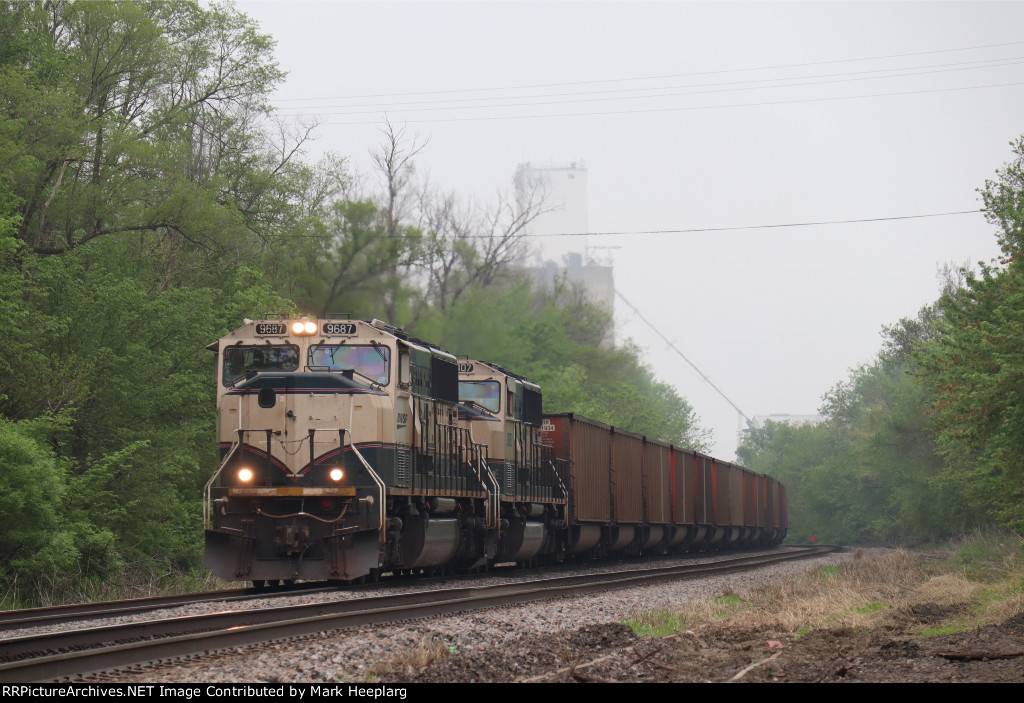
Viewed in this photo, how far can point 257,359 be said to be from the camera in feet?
48.3

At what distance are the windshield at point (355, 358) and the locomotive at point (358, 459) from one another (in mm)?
15

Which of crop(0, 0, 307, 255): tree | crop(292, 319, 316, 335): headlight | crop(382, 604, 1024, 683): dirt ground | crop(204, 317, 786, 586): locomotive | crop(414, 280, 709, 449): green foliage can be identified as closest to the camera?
crop(382, 604, 1024, 683): dirt ground

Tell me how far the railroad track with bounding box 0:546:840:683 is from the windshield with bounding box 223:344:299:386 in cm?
379

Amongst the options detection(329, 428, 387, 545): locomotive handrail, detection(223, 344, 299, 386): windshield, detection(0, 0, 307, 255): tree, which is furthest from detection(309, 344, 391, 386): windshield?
detection(0, 0, 307, 255): tree

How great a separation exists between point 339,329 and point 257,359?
121 centimetres

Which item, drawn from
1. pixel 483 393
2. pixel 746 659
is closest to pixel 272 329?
pixel 483 393

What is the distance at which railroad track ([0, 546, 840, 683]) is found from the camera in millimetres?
7473

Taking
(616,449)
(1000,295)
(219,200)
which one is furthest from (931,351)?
(219,200)

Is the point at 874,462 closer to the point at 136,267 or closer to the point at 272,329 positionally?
the point at 136,267

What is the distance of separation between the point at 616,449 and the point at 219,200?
13903 millimetres

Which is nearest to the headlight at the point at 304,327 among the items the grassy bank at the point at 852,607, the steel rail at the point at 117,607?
the steel rail at the point at 117,607

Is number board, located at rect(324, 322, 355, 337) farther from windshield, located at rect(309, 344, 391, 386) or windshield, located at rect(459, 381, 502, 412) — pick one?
windshield, located at rect(459, 381, 502, 412)

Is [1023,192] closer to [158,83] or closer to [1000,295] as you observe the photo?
[1000,295]

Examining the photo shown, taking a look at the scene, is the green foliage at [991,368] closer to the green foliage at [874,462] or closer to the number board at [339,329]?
the green foliage at [874,462]
